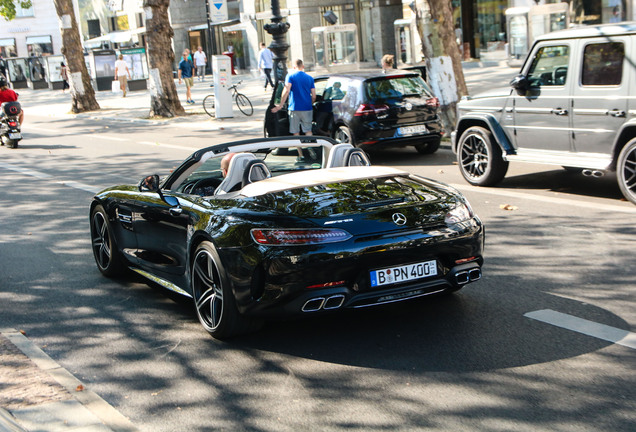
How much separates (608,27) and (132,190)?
583cm

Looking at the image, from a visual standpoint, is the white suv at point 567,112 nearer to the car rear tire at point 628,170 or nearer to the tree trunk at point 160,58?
the car rear tire at point 628,170

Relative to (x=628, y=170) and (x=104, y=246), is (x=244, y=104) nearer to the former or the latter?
(x=628, y=170)

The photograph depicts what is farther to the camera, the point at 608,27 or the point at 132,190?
the point at 608,27

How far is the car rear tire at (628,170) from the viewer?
9156 millimetres

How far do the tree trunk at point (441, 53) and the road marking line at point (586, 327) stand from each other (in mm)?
11495

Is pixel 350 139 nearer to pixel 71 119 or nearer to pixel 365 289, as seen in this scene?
pixel 365 289

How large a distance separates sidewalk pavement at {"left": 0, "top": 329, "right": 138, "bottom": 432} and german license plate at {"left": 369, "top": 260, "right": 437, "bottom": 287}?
171 cm

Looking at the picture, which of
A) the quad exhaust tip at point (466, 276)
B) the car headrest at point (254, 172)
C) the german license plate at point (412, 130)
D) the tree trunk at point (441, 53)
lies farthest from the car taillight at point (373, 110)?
the quad exhaust tip at point (466, 276)

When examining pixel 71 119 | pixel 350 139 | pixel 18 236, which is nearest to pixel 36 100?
pixel 71 119

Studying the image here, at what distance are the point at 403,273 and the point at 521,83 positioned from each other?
236 inches

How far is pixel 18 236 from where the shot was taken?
984 centimetres

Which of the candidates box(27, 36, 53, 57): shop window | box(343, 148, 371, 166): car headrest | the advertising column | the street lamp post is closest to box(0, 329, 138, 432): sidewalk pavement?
box(343, 148, 371, 166): car headrest

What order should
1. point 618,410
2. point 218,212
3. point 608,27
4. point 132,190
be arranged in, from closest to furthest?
point 618,410, point 218,212, point 132,190, point 608,27

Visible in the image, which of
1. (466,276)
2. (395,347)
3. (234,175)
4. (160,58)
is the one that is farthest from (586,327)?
(160,58)
